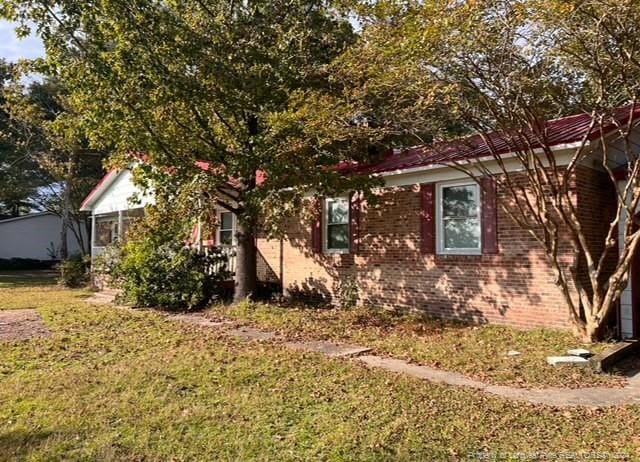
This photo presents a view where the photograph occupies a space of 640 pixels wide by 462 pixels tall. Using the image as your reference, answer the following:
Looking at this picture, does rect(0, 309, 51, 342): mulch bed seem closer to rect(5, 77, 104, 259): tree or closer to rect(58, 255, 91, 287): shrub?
rect(58, 255, 91, 287): shrub

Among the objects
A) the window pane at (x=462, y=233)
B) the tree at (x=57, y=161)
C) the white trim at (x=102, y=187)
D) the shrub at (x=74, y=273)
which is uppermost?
the tree at (x=57, y=161)

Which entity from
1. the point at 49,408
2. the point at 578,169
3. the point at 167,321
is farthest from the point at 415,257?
the point at 49,408

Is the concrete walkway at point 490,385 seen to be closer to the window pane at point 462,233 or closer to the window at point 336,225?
the window pane at point 462,233

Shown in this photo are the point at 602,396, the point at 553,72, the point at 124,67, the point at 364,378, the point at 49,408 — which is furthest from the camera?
the point at 124,67

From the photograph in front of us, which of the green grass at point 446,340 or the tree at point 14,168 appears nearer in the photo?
the green grass at point 446,340

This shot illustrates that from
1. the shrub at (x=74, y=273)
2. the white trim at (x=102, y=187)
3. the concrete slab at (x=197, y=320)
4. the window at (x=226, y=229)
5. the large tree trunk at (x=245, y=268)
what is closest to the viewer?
the concrete slab at (x=197, y=320)

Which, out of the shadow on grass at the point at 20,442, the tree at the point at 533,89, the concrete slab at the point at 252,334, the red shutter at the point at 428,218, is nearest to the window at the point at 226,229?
the concrete slab at the point at 252,334

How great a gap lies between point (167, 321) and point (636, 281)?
355 inches

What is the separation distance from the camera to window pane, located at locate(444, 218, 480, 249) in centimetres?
1009

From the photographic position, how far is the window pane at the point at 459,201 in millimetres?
10148

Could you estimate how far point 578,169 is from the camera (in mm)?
8938

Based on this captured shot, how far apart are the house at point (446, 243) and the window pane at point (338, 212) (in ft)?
0.08

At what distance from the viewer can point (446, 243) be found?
10539 millimetres

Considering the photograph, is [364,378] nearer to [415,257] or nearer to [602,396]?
[602,396]
